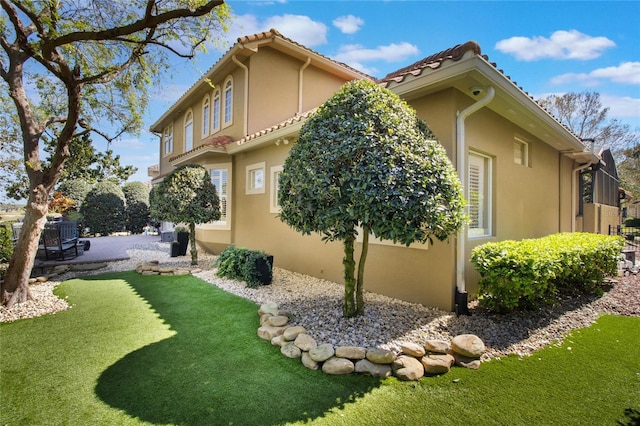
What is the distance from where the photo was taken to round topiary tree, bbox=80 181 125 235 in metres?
19.5

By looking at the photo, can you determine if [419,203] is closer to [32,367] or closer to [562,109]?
[32,367]

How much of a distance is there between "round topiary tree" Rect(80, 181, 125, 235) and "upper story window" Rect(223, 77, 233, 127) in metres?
13.1

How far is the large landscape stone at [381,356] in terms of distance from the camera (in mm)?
3668

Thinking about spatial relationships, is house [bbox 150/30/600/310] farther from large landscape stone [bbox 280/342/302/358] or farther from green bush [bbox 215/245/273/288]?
large landscape stone [bbox 280/342/302/358]

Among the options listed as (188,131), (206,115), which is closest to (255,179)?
(206,115)

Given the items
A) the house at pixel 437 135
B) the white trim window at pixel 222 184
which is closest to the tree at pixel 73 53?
the house at pixel 437 135

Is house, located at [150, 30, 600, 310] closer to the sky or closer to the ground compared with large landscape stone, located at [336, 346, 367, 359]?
closer to the sky

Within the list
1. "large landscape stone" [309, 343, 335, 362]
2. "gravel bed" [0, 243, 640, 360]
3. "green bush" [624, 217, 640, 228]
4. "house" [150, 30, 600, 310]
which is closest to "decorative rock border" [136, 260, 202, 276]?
"gravel bed" [0, 243, 640, 360]

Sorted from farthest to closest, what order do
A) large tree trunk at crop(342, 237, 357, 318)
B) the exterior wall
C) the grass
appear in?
the exterior wall
large tree trunk at crop(342, 237, 357, 318)
the grass

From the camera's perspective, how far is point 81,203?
19.7 meters

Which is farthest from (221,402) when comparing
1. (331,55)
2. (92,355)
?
(331,55)

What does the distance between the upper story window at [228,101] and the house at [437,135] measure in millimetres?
75

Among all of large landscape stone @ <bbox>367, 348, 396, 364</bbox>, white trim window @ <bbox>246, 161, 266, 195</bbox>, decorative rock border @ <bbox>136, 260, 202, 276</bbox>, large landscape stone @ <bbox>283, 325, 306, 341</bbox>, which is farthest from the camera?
white trim window @ <bbox>246, 161, 266, 195</bbox>

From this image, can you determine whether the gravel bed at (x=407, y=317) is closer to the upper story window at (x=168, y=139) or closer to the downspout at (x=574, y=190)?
the downspout at (x=574, y=190)
